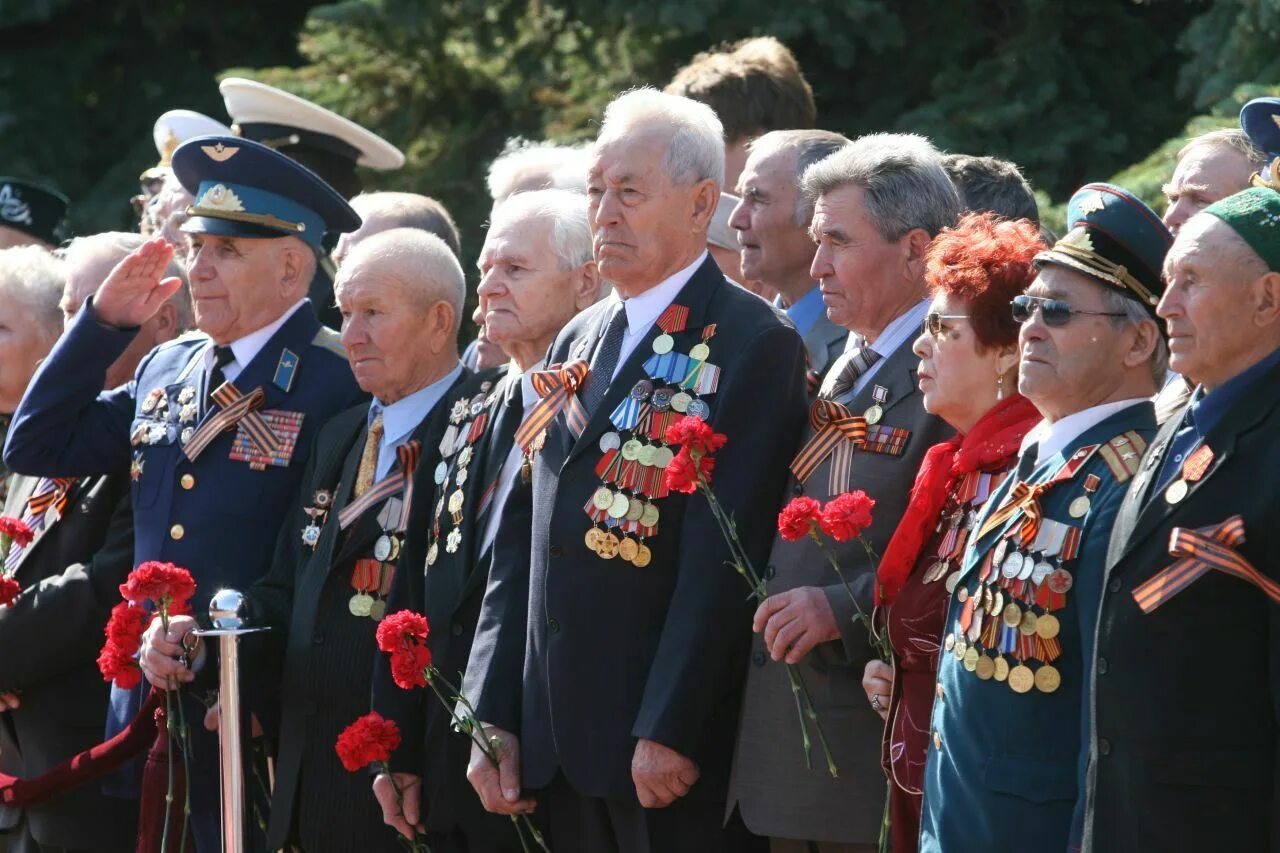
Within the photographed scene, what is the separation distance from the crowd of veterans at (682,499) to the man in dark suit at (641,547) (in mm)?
11

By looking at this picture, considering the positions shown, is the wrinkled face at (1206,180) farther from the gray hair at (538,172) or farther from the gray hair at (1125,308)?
the gray hair at (538,172)

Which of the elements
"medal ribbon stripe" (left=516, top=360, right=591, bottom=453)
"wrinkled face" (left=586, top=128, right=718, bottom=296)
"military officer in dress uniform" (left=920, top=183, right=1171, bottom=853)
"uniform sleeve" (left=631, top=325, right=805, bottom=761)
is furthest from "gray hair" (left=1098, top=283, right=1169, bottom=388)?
"medal ribbon stripe" (left=516, top=360, right=591, bottom=453)

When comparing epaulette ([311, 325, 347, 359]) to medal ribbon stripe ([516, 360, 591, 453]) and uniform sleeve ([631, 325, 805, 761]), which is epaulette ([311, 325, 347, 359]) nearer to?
medal ribbon stripe ([516, 360, 591, 453])

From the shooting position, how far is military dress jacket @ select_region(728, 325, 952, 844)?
4.64m

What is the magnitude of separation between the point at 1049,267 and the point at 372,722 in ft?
7.23

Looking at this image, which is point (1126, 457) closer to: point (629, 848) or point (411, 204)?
point (629, 848)

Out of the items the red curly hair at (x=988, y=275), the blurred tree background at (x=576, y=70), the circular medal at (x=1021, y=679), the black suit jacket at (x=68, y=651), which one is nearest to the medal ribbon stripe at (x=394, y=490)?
the black suit jacket at (x=68, y=651)

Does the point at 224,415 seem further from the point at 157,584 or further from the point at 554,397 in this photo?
the point at 554,397

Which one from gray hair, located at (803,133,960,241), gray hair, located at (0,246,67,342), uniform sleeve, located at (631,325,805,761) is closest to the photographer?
uniform sleeve, located at (631,325,805,761)

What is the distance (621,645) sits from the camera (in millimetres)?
4848

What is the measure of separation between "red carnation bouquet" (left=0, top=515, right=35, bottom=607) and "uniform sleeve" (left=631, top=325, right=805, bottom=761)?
8.62ft

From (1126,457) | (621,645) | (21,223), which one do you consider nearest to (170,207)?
(21,223)

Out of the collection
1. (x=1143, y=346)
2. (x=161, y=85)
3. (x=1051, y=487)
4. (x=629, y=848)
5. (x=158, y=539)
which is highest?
(x=161, y=85)

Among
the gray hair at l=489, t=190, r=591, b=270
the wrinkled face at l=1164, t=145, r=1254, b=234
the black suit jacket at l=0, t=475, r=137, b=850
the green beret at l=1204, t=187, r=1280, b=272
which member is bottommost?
the black suit jacket at l=0, t=475, r=137, b=850
